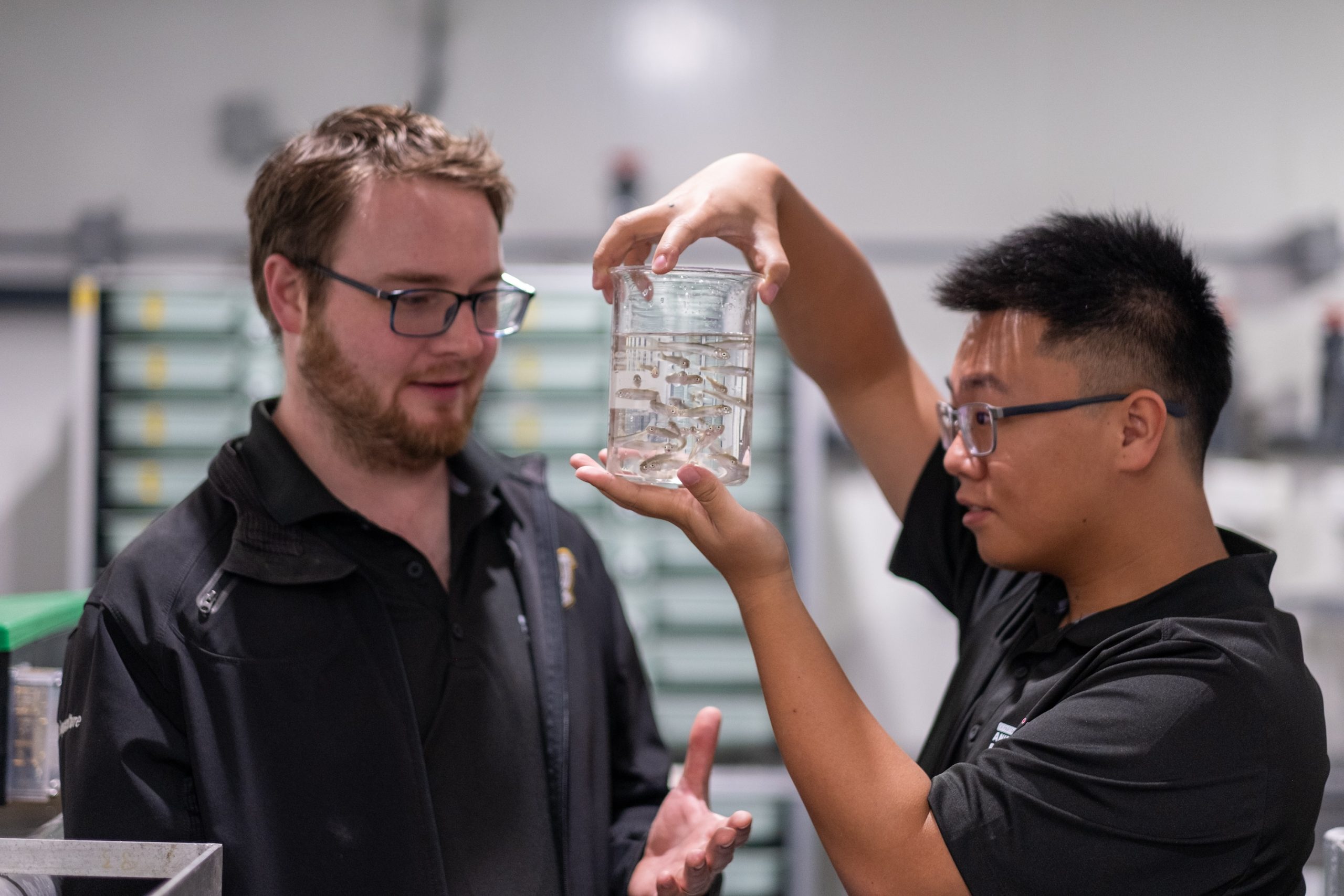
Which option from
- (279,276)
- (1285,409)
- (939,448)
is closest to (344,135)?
(279,276)

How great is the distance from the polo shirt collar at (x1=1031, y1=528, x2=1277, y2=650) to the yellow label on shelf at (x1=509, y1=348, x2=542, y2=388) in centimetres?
190

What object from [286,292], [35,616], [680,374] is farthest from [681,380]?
[35,616]

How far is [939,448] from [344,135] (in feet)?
3.28

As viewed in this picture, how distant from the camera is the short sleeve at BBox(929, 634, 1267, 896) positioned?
1.05m

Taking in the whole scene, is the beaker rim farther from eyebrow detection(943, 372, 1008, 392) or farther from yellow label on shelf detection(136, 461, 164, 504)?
yellow label on shelf detection(136, 461, 164, 504)

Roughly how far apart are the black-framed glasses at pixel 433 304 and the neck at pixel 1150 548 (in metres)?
0.86

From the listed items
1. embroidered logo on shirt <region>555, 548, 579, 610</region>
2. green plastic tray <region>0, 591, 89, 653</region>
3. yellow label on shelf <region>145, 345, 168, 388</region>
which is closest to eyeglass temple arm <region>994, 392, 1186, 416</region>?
embroidered logo on shirt <region>555, 548, 579, 610</region>

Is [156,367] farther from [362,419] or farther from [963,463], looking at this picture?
[963,463]

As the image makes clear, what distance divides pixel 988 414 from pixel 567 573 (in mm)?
662

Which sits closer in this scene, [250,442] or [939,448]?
[250,442]

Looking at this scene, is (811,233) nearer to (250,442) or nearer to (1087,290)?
(1087,290)

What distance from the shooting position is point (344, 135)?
152cm

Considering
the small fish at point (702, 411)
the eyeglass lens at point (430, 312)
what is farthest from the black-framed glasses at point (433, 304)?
the small fish at point (702, 411)

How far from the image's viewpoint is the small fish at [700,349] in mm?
1127
